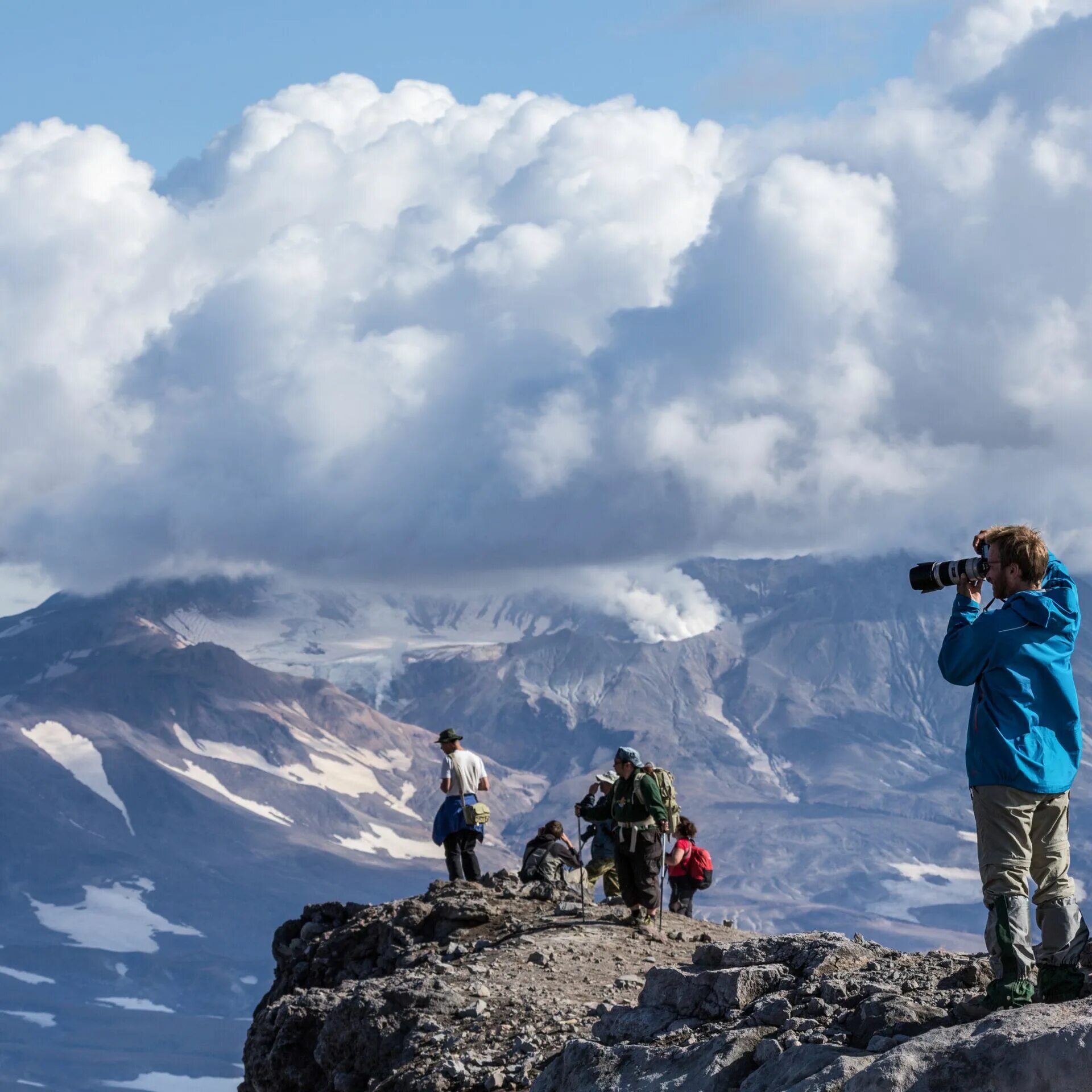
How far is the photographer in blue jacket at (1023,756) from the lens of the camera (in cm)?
1107

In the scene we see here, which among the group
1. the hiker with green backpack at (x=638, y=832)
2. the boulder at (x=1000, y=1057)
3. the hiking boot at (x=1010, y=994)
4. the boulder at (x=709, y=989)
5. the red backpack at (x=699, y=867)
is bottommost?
the boulder at (x=1000, y=1057)

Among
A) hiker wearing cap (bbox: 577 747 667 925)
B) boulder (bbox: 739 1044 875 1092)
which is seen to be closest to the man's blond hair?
boulder (bbox: 739 1044 875 1092)

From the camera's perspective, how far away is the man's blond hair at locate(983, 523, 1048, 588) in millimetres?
11484

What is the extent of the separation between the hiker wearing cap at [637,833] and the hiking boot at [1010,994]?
1131 centimetres

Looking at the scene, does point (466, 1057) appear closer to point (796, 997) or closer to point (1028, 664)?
point (796, 997)

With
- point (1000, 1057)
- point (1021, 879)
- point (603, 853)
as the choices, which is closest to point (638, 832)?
point (603, 853)

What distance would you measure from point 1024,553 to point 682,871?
57.2 feet

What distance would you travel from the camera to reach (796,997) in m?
13.5

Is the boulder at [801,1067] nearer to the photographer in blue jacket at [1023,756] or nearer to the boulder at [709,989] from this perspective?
the photographer in blue jacket at [1023,756]

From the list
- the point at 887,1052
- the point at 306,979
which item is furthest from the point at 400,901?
the point at 887,1052

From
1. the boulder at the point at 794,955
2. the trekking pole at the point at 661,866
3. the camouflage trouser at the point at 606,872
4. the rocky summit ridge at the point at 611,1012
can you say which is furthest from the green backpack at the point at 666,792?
the boulder at the point at 794,955

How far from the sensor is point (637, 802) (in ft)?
74.3

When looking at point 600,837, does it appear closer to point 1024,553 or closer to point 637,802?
point 637,802

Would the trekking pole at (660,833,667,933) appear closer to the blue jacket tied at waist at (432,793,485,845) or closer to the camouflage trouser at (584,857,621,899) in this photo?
the blue jacket tied at waist at (432,793,485,845)
